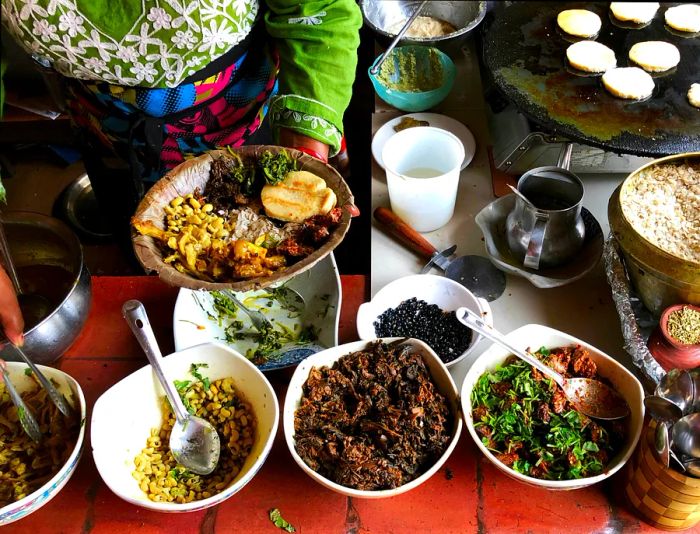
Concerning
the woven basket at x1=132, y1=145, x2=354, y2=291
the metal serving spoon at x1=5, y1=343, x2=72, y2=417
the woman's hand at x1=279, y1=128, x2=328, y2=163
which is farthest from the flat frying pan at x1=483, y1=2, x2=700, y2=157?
the metal serving spoon at x1=5, y1=343, x2=72, y2=417

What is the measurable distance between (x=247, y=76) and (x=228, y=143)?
0.71 feet

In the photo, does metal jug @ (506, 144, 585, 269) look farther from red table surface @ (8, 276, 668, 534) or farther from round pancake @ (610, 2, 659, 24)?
round pancake @ (610, 2, 659, 24)

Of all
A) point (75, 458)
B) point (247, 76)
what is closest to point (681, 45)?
point (247, 76)

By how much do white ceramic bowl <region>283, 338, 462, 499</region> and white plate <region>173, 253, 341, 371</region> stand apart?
13 cm

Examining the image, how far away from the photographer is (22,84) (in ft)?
10.3

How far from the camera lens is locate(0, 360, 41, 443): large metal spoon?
1.28m

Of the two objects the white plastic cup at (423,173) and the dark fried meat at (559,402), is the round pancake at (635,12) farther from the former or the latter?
the dark fried meat at (559,402)

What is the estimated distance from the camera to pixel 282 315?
5.43 ft

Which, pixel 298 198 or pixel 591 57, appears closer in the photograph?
pixel 298 198

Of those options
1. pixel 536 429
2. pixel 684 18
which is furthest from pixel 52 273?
pixel 684 18

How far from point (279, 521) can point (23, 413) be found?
0.61 metres

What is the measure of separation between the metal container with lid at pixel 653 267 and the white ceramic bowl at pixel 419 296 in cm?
37

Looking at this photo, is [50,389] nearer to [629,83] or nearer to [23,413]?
[23,413]

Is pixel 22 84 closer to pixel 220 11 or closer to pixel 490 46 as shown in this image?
pixel 220 11
